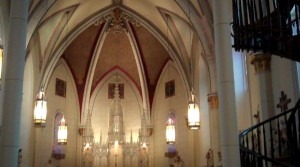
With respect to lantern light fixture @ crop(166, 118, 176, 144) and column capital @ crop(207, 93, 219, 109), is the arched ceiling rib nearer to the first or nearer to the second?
lantern light fixture @ crop(166, 118, 176, 144)

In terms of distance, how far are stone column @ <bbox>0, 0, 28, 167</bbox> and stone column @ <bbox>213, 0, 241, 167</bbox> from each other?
209 inches

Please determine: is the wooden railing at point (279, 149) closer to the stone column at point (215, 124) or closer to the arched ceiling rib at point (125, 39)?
the stone column at point (215, 124)

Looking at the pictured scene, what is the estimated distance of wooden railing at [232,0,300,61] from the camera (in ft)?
33.1

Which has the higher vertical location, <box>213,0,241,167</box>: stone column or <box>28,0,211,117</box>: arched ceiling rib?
<box>28,0,211,117</box>: arched ceiling rib

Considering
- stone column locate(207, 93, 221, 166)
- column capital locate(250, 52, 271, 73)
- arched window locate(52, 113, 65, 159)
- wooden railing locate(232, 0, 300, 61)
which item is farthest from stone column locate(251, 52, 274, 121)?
arched window locate(52, 113, 65, 159)

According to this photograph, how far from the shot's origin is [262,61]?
47.6 ft

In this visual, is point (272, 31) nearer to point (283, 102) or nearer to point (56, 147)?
point (283, 102)

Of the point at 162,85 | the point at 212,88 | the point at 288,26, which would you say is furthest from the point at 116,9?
the point at 288,26

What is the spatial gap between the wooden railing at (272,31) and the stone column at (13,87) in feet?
19.1

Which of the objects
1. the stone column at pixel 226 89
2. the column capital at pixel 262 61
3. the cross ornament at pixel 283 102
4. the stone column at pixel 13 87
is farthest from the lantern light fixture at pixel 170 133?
the stone column at pixel 13 87

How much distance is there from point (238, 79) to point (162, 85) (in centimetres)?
903

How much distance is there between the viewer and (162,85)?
27.1m

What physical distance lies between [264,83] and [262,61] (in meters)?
0.70

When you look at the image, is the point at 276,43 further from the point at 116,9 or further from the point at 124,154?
the point at 124,154
